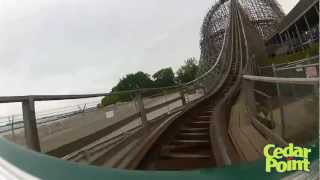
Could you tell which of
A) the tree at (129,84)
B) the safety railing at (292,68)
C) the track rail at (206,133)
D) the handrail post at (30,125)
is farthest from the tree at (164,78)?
the handrail post at (30,125)

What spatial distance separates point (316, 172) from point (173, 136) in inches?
15.6

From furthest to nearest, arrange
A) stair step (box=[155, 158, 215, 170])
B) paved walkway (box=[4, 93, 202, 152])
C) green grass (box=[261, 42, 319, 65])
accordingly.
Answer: paved walkway (box=[4, 93, 202, 152]), stair step (box=[155, 158, 215, 170]), green grass (box=[261, 42, 319, 65])

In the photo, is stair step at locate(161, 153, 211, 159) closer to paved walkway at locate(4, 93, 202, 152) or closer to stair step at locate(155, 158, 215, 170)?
stair step at locate(155, 158, 215, 170)

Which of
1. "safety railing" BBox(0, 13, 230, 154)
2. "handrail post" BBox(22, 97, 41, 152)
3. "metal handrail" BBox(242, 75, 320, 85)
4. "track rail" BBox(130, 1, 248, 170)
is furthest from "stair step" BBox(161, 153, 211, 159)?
"handrail post" BBox(22, 97, 41, 152)

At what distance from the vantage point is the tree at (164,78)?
89cm

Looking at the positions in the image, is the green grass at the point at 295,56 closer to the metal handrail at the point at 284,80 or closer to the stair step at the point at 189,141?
the metal handrail at the point at 284,80

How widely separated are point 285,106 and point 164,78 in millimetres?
379

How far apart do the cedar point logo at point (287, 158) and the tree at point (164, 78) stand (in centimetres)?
32

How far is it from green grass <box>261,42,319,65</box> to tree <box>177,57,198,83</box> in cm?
19

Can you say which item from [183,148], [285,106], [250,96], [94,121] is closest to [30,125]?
[94,121]

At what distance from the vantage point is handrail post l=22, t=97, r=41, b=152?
3.36 feet

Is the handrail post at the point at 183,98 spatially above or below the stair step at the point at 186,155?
above

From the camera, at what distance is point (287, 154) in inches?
30.3

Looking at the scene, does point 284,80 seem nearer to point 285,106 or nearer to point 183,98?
point 285,106
